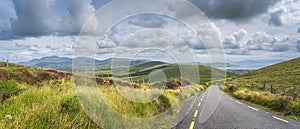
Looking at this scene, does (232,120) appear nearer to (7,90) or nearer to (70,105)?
(70,105)

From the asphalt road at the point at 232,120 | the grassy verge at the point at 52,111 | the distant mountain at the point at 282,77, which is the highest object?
the grassy verge at the point at 52,111

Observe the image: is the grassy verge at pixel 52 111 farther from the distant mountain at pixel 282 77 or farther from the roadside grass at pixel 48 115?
the distant mountain at pixel 282 77

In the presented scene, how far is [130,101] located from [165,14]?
4254 mm

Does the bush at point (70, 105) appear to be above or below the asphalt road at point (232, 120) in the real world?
above

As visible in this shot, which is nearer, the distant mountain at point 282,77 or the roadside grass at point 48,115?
the roadside grass at point 48,115

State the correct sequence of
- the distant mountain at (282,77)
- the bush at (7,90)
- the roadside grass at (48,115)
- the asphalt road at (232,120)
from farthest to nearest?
the distant mountain at (282,77) → the asphalt road at (232,120) → the bush at (7,90) → the roadside grass at (48,115)

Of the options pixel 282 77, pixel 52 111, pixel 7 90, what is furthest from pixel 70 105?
pixel 282 77

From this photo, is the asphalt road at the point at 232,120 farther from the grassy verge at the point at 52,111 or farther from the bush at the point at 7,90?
the bush at the point at 7,90

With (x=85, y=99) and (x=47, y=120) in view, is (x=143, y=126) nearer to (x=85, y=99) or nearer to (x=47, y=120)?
(x=85, y=99)

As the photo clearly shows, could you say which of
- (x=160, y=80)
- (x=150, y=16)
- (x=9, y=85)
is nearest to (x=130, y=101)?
(x=150, y=16)

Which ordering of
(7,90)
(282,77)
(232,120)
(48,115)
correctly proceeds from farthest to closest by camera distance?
(282,77)
(232,120)
(7,90)
(48,115)

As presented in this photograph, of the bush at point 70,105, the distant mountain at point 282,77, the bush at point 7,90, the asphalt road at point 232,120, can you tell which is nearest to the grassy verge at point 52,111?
the bush at point 70,105

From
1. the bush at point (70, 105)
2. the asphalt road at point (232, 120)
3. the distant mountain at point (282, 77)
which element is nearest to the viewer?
the bush at point (70, 105)

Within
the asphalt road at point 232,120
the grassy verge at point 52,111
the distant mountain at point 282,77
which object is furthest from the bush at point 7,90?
the distant mountain at point 282,77
